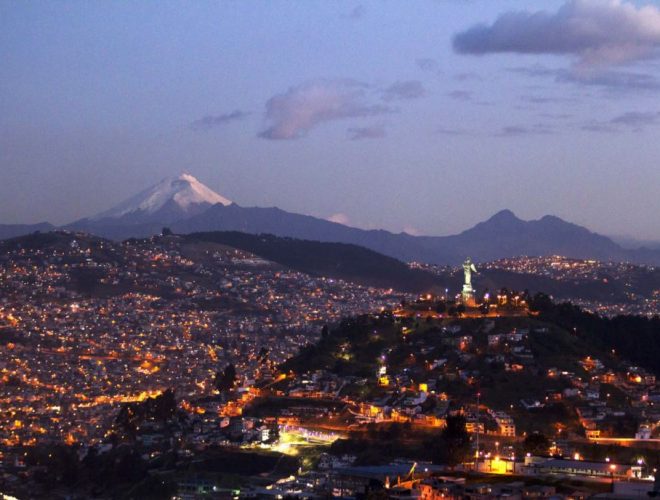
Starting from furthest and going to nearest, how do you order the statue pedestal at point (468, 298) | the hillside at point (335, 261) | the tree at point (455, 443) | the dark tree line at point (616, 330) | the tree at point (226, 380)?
1. the hillside at point (335, 261)
2. the statue pedestal at point (468, 298)
3. the tree at point (226, 380)
4. the dark tree line at point (616, 330)
5. the tree at point (455, 443)

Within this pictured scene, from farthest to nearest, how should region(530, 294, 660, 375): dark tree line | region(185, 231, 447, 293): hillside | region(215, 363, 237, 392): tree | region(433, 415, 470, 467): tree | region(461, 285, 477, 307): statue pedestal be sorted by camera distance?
region(185, 231, 447, 293): hillside < region(461, 285, 477, 307): statue pedestal < region(215, 363, 237, 392): tree < region(530, 294, 660, 375): dark tree line < region(433, 415, 470, 467): tree

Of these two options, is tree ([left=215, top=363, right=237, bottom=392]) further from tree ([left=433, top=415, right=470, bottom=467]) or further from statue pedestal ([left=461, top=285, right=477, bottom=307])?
tree ([left=433, top=415, right=470, bottom=467])

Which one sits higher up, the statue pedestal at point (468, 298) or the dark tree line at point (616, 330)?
the statue pedestal at point (468, 298)

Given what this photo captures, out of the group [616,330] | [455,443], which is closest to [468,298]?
[616,330]

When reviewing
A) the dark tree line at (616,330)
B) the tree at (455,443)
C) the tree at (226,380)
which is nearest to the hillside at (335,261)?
the dark tree line at (616,330)

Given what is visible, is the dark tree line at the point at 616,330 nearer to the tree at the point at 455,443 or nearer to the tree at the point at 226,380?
the tree at the point at 226,380

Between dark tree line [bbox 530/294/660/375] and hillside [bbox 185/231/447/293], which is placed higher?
hillside [bbox 185/231/447/293]

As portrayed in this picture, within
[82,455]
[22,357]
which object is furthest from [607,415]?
[22,357]

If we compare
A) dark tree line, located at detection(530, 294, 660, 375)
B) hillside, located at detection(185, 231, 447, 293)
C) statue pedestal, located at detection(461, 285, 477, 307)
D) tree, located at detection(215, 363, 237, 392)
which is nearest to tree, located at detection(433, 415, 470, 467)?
dark tree line, located at detection(530, 294, 660, 375)

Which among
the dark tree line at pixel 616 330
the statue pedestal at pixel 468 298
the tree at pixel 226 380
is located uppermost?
the statue pedestal at pixel 468 298

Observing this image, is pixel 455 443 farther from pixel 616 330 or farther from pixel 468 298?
pixel 468 298

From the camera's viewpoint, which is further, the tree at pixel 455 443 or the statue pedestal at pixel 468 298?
the statue pedestal at pixel 468 298
